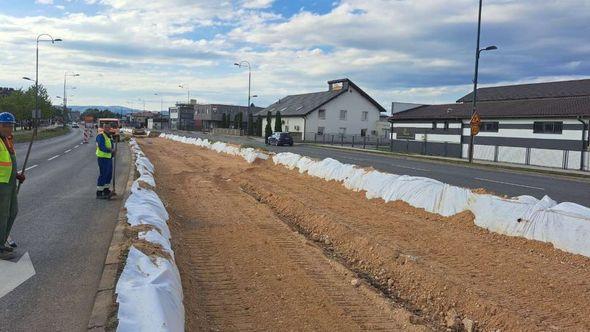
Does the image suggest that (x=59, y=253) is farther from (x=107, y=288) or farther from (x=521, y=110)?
(x=521, y=110)

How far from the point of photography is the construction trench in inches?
201

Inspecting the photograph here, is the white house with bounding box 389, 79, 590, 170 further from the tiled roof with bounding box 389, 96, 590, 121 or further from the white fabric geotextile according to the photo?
the white fabric geotextile

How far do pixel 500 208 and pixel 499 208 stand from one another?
0.02 metres

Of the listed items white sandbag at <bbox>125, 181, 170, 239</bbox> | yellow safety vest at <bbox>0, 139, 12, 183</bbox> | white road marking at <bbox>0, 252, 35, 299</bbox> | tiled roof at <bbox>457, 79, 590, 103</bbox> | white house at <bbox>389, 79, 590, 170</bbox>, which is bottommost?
white road marking at <bbox>0, 252, 35, 299</bbox>

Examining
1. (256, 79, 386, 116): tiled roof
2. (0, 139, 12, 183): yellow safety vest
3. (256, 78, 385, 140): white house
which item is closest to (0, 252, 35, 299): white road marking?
(0, 139, 12, 183): yellow safety vest

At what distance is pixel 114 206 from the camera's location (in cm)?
1073

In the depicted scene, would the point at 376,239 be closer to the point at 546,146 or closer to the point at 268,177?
the point at 268,177

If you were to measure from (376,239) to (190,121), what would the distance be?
12599 cm

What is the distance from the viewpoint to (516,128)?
3356cm

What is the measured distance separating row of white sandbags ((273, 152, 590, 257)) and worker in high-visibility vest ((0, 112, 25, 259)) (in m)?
7.38

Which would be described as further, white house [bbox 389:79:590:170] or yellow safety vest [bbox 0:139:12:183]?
white house [bbox 389:79:590:170]

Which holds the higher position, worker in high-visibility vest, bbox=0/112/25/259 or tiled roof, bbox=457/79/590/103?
tiled roof, bbox=457/79/590/103

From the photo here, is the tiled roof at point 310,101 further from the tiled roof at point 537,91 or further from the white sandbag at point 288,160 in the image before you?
the white sandbag at point 288,160

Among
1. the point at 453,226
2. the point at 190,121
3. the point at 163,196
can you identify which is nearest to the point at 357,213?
the point at 453,226
